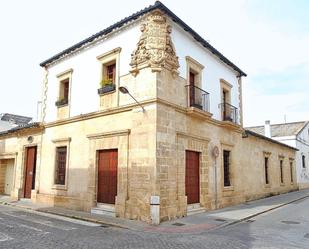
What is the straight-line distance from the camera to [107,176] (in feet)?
36.9

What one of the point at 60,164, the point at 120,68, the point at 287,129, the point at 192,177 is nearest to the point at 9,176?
the point at 60,164

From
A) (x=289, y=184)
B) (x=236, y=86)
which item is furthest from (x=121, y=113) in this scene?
(x=289, y=184)

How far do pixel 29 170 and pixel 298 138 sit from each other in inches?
991

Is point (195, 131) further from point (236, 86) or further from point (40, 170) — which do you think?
point (40, 170)

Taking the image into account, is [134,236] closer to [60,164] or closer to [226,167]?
[60,164]

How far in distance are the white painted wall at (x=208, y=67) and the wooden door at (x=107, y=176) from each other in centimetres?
409

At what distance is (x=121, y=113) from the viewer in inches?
434

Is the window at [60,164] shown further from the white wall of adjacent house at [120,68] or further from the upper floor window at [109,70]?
the upper floor window at [109,70]

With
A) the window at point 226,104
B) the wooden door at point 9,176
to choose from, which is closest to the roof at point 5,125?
the wooden door at point 9,176

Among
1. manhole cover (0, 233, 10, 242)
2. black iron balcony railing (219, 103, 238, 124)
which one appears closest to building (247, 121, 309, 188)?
black iron balcony railing (219, 103, 238, 124)

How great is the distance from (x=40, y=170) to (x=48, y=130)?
197cm

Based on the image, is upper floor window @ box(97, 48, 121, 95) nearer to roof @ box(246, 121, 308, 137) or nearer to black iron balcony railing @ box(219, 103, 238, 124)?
black iron balcony railing @ box(219, 103, 238, 124)

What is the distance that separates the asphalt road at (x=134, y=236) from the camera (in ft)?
22.4

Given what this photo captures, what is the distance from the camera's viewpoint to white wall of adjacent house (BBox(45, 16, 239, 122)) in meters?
11.3
